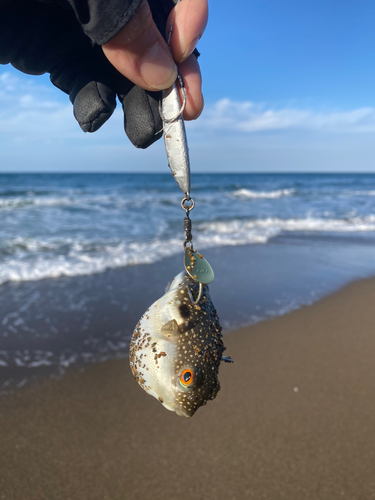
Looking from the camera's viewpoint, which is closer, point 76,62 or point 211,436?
point 76,62

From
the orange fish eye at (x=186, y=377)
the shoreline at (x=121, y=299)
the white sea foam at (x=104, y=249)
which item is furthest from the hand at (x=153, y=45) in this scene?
the white sea foam at (x=104, y=249)

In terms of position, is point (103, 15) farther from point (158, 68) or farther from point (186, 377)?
point (186, 377)

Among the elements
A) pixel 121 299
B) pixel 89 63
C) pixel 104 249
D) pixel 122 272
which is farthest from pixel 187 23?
pixel 104 249

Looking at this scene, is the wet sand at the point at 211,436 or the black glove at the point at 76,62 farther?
the wet sand at the point at 211,436

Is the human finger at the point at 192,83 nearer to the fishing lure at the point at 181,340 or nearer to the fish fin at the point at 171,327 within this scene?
the fishing lure at the point at 181,340

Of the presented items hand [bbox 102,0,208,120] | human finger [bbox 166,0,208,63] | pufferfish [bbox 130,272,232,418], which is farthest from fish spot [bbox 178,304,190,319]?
human finger [bbox 166,0,208,63]

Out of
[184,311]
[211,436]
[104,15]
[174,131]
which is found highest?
[104,15]

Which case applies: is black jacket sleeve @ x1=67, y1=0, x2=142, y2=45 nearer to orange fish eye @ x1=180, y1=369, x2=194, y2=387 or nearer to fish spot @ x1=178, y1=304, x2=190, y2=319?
fish spot @ x1=178, y1=304, x2=190, y2=319
